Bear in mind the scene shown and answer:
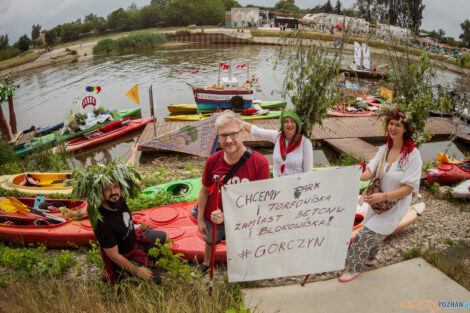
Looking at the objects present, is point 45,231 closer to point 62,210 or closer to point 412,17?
point 62,210

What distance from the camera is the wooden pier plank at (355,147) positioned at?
8492mm

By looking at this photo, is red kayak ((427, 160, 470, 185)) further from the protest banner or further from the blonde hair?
the blonde hair

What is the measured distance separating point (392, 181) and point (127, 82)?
2325 centimetres

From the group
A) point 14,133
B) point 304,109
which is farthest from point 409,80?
point 14,133

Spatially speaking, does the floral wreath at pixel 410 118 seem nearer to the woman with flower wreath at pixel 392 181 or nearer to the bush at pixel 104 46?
the woman with flower wreath at pixel 392 181

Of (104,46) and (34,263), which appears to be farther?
(104,46)

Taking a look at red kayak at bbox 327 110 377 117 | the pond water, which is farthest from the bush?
red kayak at bbox 327 110 377 117

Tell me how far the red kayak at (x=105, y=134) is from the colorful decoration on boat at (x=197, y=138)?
5.66 m

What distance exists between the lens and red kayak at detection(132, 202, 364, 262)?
3639mm

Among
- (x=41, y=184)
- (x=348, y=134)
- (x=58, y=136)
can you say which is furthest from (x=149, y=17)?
(x=41, y=184)

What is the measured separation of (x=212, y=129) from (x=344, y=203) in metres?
3.74

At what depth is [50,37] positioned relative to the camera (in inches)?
1807

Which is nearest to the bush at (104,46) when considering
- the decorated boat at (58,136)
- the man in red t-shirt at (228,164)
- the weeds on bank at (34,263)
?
the decorated boat at (58,136)

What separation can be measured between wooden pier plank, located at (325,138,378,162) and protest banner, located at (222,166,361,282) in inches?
239
